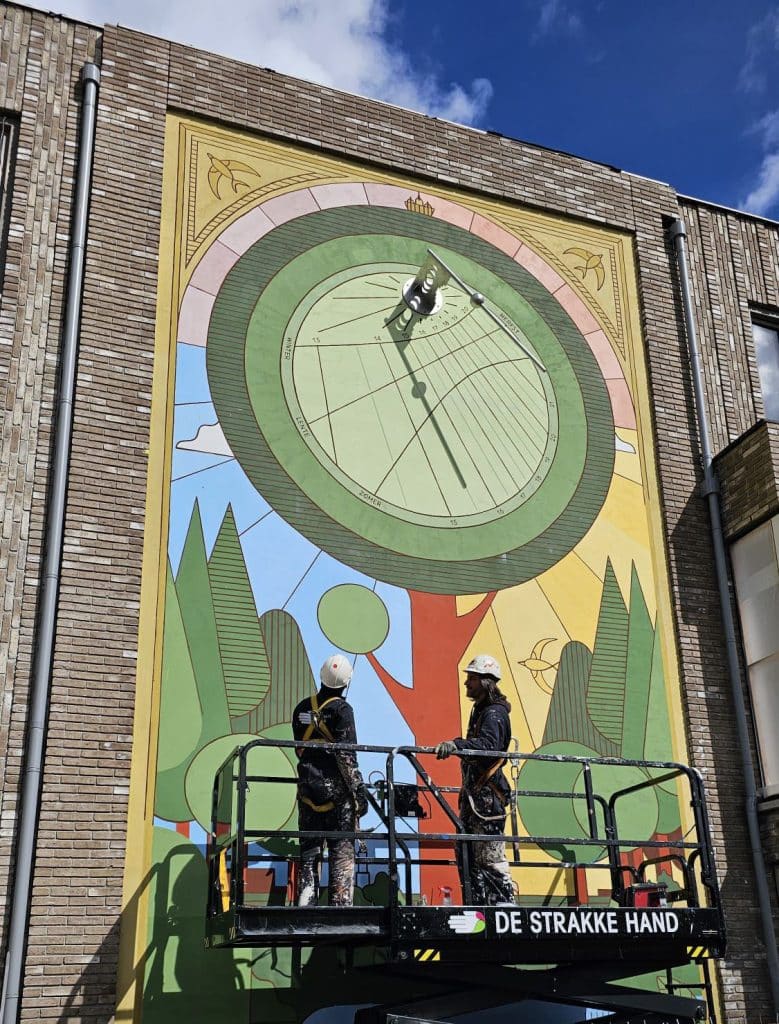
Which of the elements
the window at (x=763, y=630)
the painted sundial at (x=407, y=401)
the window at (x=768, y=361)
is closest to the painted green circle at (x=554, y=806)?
the painted sundial at (x=407, y=401)

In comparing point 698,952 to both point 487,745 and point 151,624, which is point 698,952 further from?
point 151,624

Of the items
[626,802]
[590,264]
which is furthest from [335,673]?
[590,264]

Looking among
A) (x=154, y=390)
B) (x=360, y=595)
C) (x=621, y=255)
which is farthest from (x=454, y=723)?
(x=621, y=255)

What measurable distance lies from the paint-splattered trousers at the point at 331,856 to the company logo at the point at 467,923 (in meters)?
0.77

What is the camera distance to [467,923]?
28.8 feet

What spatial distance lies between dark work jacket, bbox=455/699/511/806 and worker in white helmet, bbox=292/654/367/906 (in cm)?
91

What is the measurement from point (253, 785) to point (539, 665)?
3290mm

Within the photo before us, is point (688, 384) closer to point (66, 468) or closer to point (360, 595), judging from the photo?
point (360, 595)

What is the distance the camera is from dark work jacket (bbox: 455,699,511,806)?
31.4 ft

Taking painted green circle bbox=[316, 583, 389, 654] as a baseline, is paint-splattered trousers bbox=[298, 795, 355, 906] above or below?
below

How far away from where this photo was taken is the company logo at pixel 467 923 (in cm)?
875

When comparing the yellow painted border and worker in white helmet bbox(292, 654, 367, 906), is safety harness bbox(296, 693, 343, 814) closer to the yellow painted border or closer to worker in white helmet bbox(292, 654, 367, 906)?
worker in white helmet bbox(292, 654, 367, 906)

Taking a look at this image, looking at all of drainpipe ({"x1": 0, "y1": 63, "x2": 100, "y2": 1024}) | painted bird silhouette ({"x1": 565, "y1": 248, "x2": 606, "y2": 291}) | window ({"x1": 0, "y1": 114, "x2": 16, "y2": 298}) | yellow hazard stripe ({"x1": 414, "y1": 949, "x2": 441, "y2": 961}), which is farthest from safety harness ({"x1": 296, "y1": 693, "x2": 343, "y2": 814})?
painted bird silhouette ({"x1": 565, "y1": 248, "x2": 606, "y2": 291})

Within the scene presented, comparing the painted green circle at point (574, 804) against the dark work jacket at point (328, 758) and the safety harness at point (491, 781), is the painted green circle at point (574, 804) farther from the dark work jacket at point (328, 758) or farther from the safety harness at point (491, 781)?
the dark work jacket at point (328, 758)
